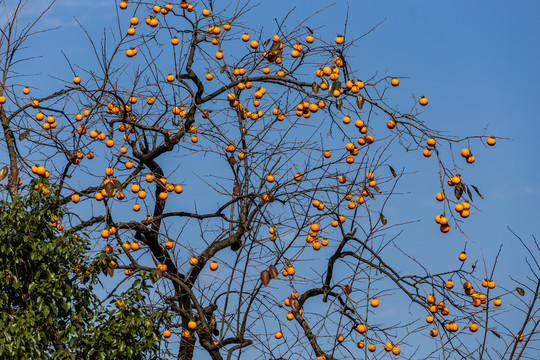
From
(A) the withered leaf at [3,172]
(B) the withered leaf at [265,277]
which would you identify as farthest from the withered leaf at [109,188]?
(B) the withered leaf at [265,277]

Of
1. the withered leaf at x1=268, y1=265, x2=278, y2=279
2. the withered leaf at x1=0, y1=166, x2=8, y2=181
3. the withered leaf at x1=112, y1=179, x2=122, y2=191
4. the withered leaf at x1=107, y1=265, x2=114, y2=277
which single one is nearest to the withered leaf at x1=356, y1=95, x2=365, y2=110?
the withered leaf at x1=268, y1=265, x2=278, y2=279

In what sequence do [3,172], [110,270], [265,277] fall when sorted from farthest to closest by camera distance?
1. [3,172]
2. [110,270]
3. [265,277]

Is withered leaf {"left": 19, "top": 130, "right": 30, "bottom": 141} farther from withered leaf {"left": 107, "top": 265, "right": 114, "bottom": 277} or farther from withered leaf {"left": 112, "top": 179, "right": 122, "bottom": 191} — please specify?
withered leaf {"left": 107, "top": 265, "right": 114, "bottom": 277}

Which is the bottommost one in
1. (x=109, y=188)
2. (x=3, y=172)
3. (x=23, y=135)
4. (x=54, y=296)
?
(x=54, y=296)

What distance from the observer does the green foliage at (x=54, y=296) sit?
14.3ft

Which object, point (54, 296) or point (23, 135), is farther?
point (23, 135)

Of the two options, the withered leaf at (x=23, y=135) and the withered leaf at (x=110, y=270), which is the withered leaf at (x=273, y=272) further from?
the withered leaf at (x=23, y=135)

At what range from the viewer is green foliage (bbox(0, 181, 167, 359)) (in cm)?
435

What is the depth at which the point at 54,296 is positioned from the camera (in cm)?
451

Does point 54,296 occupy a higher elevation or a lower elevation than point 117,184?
lower

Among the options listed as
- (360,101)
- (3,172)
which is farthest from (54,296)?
(360,101)

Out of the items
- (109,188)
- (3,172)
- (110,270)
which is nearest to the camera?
(110,270)

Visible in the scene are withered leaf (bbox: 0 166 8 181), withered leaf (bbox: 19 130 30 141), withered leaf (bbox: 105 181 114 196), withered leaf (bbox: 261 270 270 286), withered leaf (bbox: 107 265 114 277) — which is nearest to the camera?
withered leaf (bbox: 261 270 270 286)

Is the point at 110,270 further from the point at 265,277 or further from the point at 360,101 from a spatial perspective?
A: the point at 360,101
